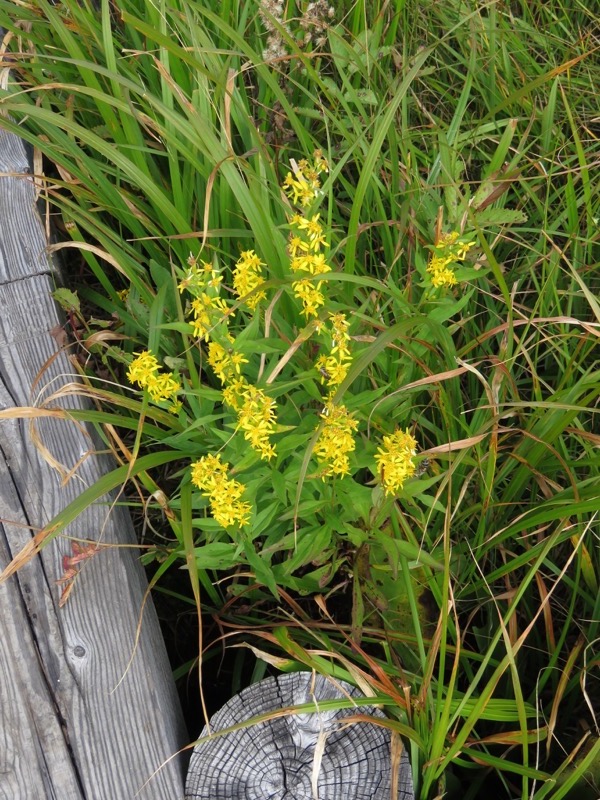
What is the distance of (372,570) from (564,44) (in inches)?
82.7

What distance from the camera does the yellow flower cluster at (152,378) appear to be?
129cm

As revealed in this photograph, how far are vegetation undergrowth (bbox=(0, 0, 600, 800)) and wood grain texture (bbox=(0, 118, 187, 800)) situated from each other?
141mm

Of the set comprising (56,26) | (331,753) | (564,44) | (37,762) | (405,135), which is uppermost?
(56,26)

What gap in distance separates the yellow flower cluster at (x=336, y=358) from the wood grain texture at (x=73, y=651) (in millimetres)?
565

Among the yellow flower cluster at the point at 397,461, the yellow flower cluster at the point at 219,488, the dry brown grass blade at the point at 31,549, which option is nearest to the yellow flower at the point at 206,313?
the yellow flower cluster at the point at 219,488

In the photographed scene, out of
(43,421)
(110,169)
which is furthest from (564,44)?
(43,421)

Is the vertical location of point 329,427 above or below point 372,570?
above

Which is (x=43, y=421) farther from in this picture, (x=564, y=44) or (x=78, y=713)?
(x=564, y=44)

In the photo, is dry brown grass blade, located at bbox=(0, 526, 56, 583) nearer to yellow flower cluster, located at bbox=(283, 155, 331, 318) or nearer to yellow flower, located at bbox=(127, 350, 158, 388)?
yellow flower, located at bbox=(127, 350, 158, 388)

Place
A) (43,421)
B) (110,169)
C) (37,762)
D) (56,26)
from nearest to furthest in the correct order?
(37,762) < (43,421) < (56,26) < (110,169)

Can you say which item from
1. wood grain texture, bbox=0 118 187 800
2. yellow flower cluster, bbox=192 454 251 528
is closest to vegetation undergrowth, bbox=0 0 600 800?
yellow flower cluster, bbox=192 454 251 528

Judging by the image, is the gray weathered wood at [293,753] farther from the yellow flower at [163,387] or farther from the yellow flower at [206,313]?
the yellow flower at [206,313]

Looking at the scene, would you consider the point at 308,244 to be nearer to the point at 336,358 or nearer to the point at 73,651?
the point at 336,358

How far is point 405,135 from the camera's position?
6.44 feet
